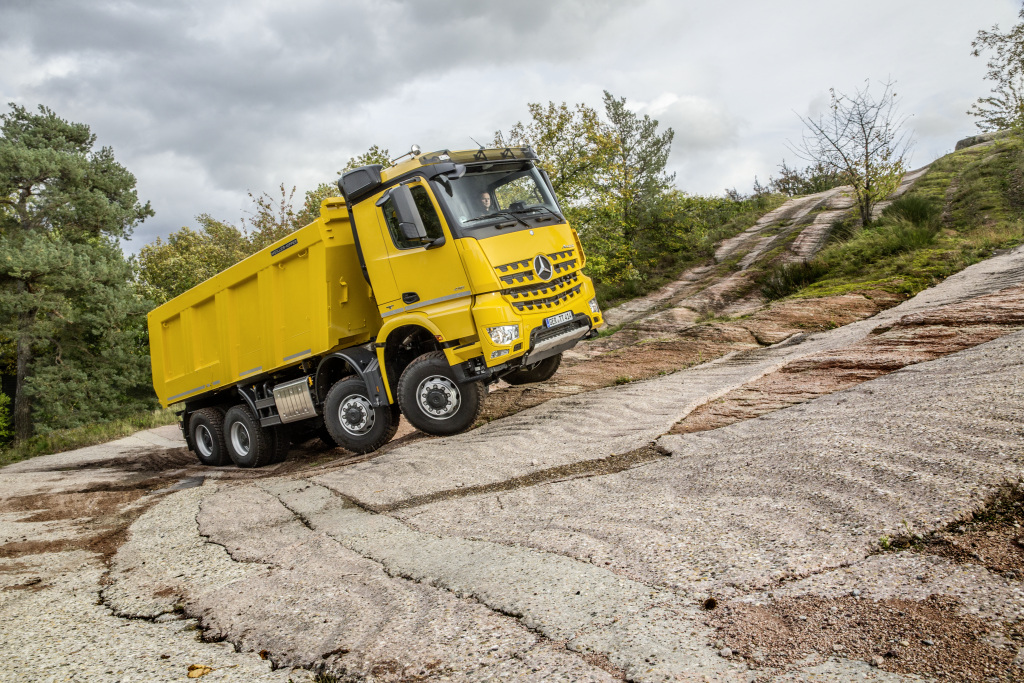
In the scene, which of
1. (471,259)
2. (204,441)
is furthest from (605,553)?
(204,441)

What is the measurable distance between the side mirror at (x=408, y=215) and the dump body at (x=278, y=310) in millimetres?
1279

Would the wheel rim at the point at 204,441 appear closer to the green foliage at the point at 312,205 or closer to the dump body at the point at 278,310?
the dump body at the point at 278,310

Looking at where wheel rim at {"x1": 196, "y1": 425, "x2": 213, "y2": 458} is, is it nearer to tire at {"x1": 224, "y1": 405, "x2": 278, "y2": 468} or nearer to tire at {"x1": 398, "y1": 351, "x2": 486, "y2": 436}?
tire at {"x1": 224, "y1": 405, "x2": 278, "y2": 468}

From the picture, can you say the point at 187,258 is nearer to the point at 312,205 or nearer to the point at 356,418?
the point at 312,205

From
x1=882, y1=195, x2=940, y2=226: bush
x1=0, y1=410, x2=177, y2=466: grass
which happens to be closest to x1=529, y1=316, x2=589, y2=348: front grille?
x1=882, y1=195, x2=940, y2=226: bush

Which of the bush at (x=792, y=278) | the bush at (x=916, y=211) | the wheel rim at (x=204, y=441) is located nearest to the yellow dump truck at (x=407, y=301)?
the wheel rim at (x=204, y=441)

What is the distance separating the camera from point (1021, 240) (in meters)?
11.7

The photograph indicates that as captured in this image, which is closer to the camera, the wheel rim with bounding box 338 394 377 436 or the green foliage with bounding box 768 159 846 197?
the wheel rim with bounding box 338 394 377 436

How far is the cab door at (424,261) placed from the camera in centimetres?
677

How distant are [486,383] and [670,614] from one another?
4.96 metres

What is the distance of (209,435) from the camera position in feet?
32.4

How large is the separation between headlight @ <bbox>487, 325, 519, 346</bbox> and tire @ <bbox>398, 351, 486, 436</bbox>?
0.71 m

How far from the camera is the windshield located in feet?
22.8

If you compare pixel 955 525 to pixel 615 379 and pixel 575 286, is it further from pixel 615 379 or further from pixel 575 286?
pixel 615 379
